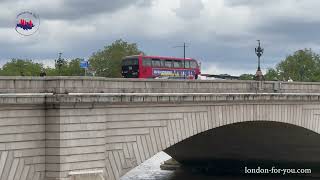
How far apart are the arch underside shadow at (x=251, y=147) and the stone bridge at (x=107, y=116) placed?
7330 millimetres

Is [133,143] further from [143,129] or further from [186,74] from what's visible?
[186,74]

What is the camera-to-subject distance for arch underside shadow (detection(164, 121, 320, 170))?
45969mm

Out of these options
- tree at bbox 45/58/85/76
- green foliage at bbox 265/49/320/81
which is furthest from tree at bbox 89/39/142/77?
green foliage at bbox 265/49/320/81

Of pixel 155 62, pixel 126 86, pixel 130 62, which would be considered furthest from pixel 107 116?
pixel 130 62

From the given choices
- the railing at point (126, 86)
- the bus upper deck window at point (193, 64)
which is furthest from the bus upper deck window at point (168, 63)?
the railing at point (126, 86)

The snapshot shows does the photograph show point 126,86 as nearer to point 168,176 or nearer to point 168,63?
point 168,176

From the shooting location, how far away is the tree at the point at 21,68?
296ft

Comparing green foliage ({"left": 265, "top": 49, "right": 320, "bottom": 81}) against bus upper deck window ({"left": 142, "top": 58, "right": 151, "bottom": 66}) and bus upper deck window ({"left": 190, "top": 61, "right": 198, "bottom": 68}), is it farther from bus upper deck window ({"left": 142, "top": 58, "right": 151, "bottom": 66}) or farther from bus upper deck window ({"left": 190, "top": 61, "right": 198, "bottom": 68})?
bus upper deck window ({"left": 142, "top": 58, "right": 151, "bottom": 66})

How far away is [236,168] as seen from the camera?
56.0m

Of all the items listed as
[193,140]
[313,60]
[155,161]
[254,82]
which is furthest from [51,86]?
[313,60]

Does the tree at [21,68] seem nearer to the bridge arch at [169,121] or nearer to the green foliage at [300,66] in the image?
the green foliage at [300,66]

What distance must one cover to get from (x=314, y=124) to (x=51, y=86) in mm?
20755

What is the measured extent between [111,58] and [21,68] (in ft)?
48.5

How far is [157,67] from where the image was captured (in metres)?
56.9
